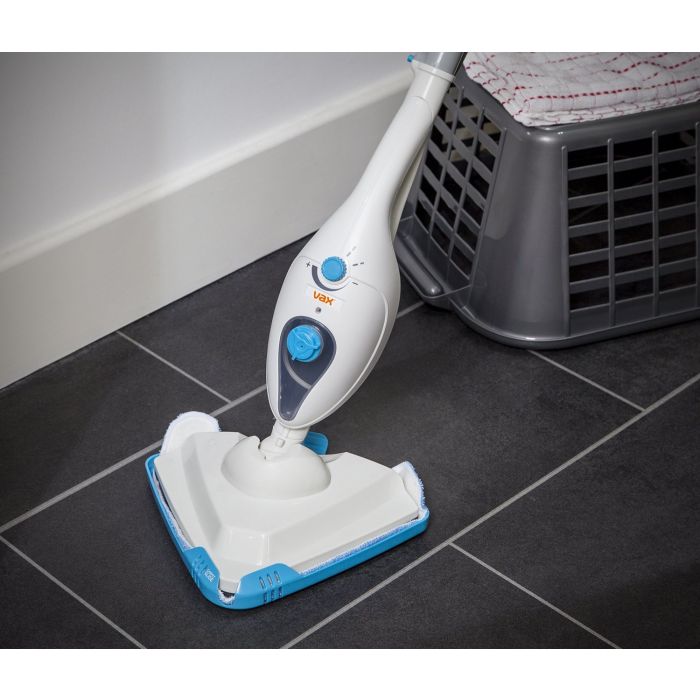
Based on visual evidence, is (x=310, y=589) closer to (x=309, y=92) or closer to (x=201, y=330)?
(x=201, y=330)

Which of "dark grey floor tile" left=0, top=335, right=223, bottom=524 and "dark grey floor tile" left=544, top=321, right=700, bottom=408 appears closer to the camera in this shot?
"dark grey floor tile" left=0, top=335, right=223, bottom=524

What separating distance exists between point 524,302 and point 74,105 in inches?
26.0

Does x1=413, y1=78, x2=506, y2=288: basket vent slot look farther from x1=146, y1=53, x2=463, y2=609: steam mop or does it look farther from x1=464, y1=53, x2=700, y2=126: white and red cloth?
x1=146, y1=53, x2=463, y2=609: steam mop

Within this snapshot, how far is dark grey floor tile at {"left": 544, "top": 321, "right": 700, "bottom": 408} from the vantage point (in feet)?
4.91

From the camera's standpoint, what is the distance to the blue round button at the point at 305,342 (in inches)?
42.1

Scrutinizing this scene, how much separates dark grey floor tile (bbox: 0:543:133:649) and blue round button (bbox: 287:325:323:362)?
338 millimetres

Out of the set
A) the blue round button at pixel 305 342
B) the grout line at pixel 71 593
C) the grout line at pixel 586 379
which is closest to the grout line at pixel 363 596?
the grout line at pixel 71 593

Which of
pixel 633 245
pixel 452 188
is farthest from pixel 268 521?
pixel 452 188

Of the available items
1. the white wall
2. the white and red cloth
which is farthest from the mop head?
the white and red cloth

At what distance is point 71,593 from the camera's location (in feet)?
3.73

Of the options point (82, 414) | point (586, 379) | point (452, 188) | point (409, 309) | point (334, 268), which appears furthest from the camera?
point (452, 188)

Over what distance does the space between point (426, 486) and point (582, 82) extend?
1.95 feet

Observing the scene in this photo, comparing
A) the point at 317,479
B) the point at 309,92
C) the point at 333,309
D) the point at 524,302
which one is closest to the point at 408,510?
the point at 317,479

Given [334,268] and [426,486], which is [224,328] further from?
[334,268]
